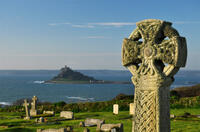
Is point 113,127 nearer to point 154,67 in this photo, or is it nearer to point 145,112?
point 145,112

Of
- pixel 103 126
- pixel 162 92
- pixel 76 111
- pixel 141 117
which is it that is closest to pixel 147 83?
pixel 162 92

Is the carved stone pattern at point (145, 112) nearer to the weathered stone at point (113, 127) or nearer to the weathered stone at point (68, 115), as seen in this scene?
the weathered stone at point (113, 127)

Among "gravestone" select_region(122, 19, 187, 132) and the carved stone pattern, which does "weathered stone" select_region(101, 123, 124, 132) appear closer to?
the carved stone pattern

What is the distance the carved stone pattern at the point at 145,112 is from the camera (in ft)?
26.0

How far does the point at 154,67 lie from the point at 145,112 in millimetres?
1288

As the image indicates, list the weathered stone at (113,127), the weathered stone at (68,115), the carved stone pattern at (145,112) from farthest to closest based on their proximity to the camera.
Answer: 1. the weathered stone at (68,115)
2. the weathered stone at (113,127)
3. the carved stone pattern at (145,112)

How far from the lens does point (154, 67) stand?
792 centimetres

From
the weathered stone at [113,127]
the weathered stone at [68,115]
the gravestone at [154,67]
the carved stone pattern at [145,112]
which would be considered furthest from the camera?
the weathered stone at [68,115]

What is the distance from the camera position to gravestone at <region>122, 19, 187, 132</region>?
764 cm

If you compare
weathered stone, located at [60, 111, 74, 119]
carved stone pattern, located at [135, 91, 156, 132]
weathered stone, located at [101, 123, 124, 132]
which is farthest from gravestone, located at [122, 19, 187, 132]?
weathered stone, located at [60, 111, 74, 119]

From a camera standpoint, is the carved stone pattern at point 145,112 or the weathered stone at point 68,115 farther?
the weathered stone at point 68,115

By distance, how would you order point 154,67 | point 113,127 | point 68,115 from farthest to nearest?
point 68,115, point 113,127, point 154,67

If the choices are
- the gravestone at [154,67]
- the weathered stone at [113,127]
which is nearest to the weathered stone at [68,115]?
the weathered stone at [113,127]

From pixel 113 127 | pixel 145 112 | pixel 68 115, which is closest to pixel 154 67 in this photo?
pixel 145 112
